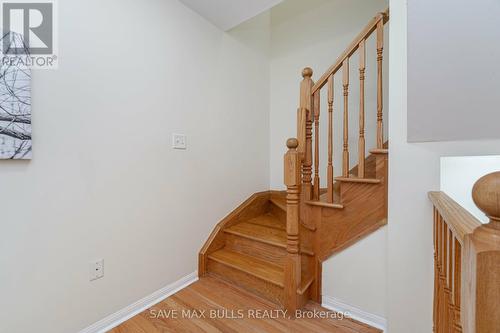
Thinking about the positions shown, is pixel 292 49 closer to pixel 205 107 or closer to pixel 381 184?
pixel 205 107

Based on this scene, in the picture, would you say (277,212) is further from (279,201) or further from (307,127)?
(307,127)

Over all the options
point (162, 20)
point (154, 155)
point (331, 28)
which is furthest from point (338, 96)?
point (154, 155)

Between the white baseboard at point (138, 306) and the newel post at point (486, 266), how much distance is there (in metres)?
1.72

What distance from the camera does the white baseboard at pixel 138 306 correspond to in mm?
1318

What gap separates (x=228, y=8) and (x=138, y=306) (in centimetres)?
235

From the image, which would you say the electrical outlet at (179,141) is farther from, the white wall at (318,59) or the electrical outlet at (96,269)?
the white wall at (318,59)

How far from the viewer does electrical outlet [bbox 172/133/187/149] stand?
1710 mm

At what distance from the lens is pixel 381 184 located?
4.52ft

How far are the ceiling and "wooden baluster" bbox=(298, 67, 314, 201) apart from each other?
71 centimetres

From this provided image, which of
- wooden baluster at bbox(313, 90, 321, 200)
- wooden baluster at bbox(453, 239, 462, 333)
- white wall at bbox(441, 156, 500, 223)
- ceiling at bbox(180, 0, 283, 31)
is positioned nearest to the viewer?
wooden baluster at bbox(453, 239, 462, 333)

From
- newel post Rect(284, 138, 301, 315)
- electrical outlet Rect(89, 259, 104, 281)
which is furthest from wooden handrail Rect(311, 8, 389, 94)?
electrical outlet Rect(89, 259, 104, 281)

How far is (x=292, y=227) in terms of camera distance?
1460mm

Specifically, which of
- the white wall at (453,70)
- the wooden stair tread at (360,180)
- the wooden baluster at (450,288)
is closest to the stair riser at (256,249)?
the wooden stair tread at (360,180)

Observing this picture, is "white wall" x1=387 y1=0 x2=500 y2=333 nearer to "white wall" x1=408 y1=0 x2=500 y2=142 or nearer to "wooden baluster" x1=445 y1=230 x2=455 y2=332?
"white wall" x1=408 y1=0 x2=500 y2=142
